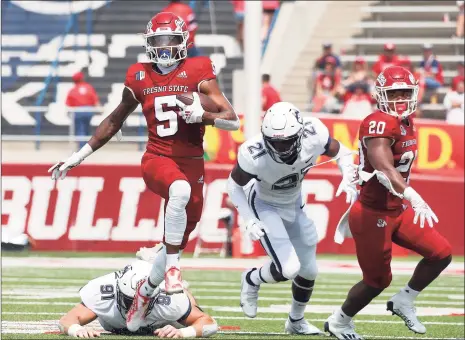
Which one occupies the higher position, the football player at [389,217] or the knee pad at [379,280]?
the football player at [389,217]

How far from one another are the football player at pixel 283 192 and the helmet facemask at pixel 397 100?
0.44 meters

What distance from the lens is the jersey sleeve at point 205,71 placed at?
301 inches

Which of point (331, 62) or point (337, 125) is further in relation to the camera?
point (331, 62)

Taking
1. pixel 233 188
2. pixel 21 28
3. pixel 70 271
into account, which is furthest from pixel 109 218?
pixel 233 188

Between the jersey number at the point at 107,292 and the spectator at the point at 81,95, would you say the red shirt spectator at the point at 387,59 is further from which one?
the jersey number at the point at 107,292

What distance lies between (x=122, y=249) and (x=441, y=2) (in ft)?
27.4

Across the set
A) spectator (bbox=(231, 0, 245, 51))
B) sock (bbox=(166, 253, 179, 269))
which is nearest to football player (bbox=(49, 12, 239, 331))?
sock (bbox=(166, 253, 179, 269))

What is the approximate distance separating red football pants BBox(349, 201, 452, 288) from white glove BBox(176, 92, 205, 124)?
1.13 metres

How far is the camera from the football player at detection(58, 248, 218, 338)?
7.14 metres

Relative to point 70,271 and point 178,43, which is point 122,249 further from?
point 178,43

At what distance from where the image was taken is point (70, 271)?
1292 centimetres

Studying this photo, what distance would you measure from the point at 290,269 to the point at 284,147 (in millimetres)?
803

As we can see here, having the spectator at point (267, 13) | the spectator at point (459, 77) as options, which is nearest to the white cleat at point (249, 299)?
the spectator at point (459, 77)

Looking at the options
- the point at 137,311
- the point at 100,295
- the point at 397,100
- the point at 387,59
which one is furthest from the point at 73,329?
the point at 387,59
